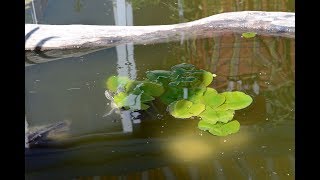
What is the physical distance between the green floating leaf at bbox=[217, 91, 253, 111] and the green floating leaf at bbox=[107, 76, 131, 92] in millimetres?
746

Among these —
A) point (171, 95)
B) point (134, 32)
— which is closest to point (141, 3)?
point (134, 32)

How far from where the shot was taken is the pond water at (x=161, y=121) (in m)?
2.07

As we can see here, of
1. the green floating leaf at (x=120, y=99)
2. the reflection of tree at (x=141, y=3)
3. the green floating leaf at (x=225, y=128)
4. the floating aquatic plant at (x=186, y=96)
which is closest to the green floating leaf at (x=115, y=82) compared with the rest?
the floating aquatic plant at (x=186, y=96)

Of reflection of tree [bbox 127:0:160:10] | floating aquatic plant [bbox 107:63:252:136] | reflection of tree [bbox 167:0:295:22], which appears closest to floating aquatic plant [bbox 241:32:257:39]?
→ reflection of tree [bbox 167:0:295:22]

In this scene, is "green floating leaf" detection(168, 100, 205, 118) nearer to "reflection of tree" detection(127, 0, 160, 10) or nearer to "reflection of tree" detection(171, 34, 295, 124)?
"reflection of tree" detection(171, 34, 295, 124)

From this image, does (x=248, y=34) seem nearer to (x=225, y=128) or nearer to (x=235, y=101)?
(x=235, y=101)

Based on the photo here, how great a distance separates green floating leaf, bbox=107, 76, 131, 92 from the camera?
2.85 m

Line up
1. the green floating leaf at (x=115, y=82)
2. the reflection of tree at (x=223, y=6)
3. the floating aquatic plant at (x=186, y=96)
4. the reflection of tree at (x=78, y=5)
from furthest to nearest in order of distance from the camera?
the reflection of tree at (x=78, y=5) < the reflection of tree at (x=223, y=6) < the green floating leaf at (x=115, y=82) < the floating aquatic plant at (x=186, y=96)

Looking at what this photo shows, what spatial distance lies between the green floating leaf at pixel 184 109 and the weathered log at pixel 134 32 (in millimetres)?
1162

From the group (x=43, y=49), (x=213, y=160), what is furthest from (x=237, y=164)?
(x=43, y=49)

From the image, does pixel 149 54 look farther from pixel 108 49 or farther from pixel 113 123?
pixel 113 123

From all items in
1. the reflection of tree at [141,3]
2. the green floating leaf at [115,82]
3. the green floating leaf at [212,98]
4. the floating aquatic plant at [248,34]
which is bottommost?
the green floating leaf at [212,98]

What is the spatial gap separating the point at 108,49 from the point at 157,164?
1686 millimetres

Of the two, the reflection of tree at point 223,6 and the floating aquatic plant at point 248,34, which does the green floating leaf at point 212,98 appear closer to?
the floating aquatic plant at point 248,34
